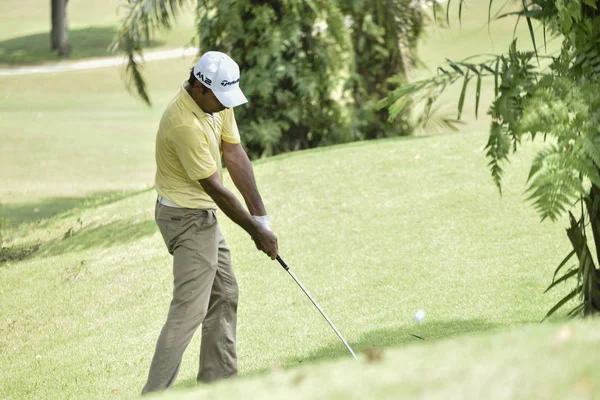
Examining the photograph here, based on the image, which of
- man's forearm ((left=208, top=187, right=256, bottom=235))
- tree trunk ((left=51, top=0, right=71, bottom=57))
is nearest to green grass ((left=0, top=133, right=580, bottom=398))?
man's forearm ((left=208, top=187, right=256, bottom=235))

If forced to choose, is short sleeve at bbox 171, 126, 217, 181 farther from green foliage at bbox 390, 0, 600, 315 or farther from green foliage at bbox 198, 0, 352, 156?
green foliage at bbox 198, 0, 352, 156

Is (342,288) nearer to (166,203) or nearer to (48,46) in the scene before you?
(166,203)

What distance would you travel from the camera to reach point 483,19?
101ft

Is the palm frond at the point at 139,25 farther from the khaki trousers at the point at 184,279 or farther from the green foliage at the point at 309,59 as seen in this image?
the khaki trousers at the point at 184,279

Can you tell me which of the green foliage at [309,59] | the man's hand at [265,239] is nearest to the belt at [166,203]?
the man's hand at [265,239]

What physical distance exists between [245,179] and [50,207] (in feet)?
30.7

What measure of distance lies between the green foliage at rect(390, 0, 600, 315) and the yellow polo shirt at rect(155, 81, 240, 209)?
1.07 m

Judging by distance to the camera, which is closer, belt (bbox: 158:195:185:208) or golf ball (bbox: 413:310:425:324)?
belt (bbox: 158:195:185:208)

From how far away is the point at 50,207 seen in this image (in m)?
14.3

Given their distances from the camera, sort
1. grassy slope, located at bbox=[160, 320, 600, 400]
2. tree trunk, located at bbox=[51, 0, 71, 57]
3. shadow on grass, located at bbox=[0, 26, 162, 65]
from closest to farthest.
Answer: grassy slope, located at bbox=[160, 320, 600, 400] < tree trunk, located at bbox=[51, 0, 71, 57] < shadow on grass, located at bbox=[0, 26, 162, 65]

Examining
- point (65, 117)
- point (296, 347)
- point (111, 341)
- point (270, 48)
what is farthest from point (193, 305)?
point (65, 117)

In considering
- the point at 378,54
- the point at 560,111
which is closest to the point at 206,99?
the point at 560,111

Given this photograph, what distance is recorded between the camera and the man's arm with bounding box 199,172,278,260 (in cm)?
504

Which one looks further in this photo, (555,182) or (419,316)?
(419,316)
